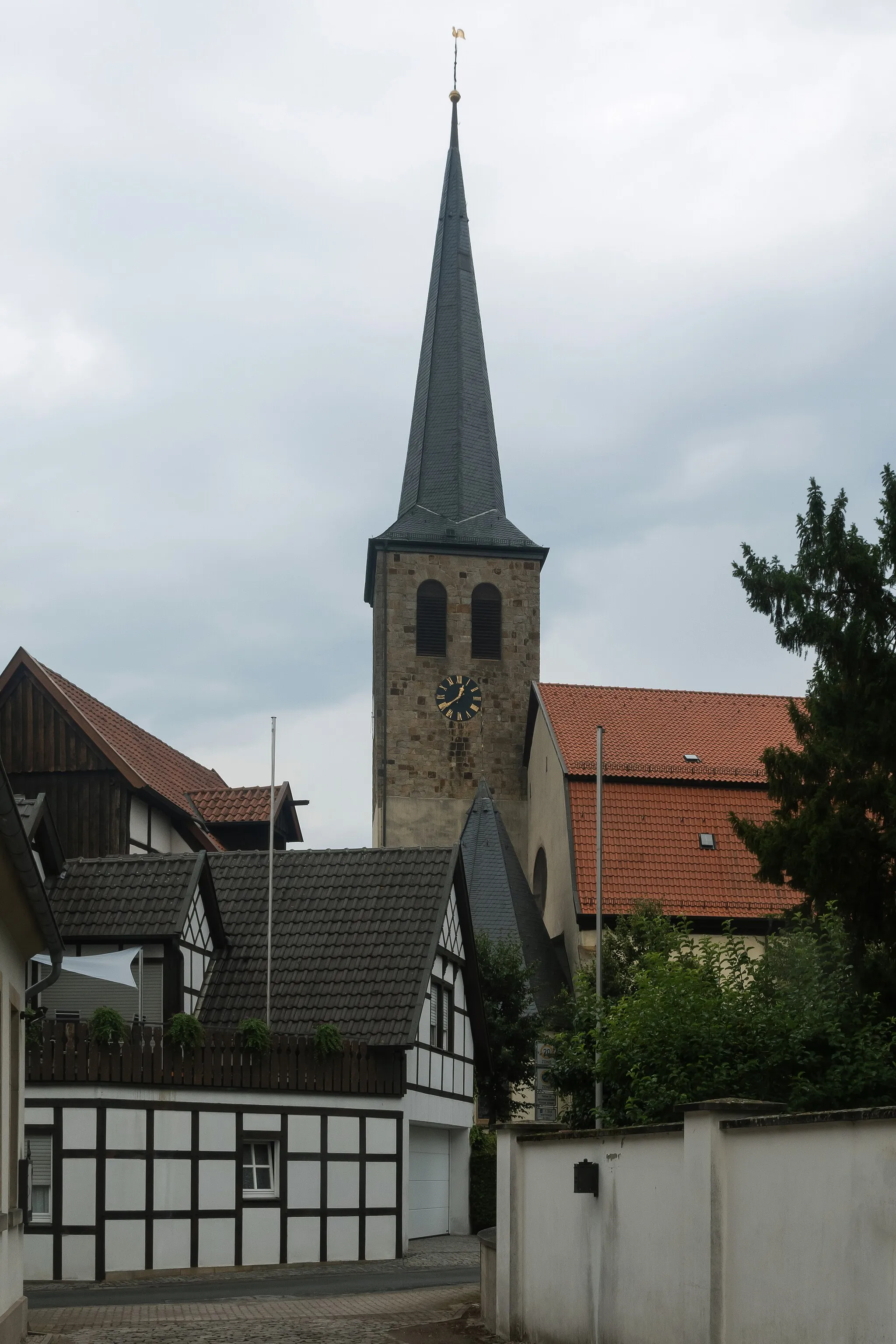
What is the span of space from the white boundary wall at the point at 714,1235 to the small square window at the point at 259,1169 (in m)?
9.04

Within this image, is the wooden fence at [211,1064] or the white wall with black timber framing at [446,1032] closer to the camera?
the wooden fence at [211,1064]

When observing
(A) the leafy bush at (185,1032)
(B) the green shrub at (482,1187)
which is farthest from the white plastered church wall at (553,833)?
(A) the leafy bush at (185,1032)

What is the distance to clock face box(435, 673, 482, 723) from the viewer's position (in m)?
47.4

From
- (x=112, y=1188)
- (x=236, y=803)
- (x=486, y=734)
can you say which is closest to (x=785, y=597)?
(x=112, y=1188)

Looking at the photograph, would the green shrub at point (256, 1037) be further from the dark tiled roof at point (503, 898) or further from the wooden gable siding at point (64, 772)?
the dark tiled roof at point (503, 898)

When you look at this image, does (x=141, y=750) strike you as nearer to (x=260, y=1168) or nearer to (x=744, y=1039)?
(x=260, y=1168)

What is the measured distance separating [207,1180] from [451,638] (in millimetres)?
29169

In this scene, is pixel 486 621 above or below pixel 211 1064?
above

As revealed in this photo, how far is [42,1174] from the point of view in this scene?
62.5 feet

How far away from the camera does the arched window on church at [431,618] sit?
158 feet

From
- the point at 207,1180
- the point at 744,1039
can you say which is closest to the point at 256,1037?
the point at 207,1180

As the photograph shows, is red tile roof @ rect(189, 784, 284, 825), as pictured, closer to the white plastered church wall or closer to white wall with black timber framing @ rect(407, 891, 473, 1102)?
white wall with black timber framing @ rect(407, 891, 473, 1102)

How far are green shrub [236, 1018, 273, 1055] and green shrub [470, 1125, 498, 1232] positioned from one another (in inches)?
283

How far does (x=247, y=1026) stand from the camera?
20766 millimetres
